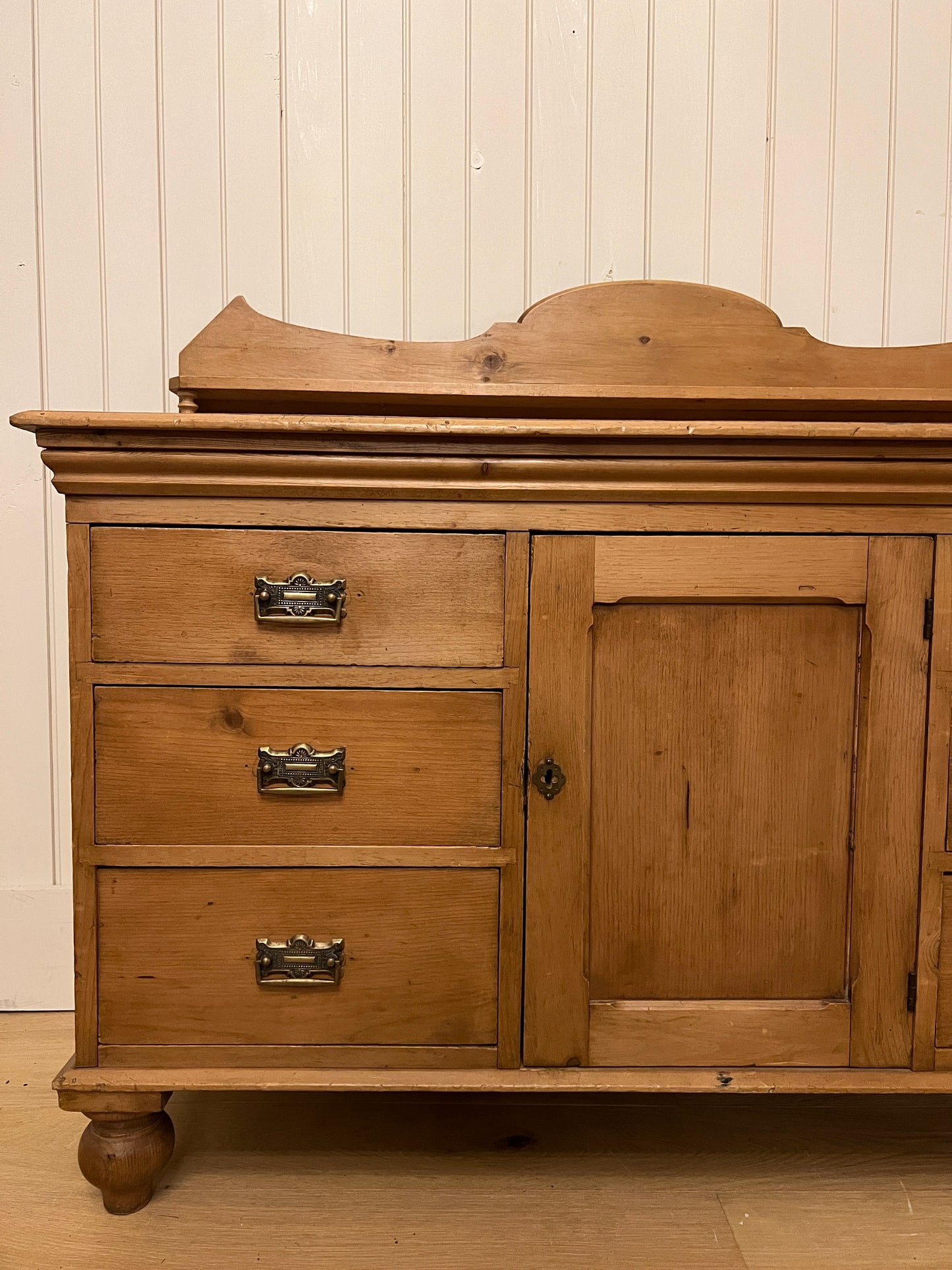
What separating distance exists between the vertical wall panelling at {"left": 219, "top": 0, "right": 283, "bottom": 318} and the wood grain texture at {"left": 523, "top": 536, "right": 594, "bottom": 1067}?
0.87 metres

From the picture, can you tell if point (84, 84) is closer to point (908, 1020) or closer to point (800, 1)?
point (800, 1)

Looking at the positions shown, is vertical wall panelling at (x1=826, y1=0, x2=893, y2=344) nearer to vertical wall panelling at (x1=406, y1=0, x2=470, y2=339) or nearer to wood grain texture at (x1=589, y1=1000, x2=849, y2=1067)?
vertical wall panelling at (x1=406, y1=0, x2=470, y2=339)

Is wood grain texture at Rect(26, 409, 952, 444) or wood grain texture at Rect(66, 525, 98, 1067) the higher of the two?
wood grain texture at Rect(26, 409, 952, 444)

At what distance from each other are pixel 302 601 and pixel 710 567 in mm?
481

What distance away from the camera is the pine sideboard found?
1.03m

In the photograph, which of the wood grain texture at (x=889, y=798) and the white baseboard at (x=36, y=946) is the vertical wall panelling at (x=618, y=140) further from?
the white baseboard at (x=36, y=946)

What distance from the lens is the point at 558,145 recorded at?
157 cm

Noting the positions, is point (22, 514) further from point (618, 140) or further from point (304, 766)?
point (618, 140)

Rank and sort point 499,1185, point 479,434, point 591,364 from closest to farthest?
point 479,434
point 499,1185
point 591,364

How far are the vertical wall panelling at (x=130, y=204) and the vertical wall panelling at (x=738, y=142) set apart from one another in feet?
3.25

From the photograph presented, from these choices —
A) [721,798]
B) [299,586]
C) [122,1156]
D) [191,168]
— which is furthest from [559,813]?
[191,168]

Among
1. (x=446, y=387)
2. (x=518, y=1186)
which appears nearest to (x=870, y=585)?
(x=446, y=387)

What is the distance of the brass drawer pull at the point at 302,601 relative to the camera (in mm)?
1030

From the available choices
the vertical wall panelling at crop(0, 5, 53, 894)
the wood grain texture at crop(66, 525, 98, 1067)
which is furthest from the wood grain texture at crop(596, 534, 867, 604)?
the vertical wall panelling at crop(0, 5, 53, 894)
